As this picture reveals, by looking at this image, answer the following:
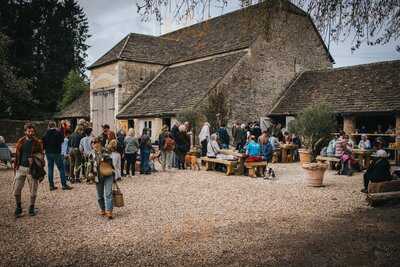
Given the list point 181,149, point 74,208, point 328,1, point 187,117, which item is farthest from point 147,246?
point 187,117

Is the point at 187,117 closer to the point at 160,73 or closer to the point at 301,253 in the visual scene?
the point at 160,73

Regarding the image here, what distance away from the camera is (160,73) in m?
27.7

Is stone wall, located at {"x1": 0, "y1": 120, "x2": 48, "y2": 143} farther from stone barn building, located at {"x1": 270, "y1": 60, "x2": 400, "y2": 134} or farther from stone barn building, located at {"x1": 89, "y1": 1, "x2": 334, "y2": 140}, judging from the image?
stone barn building, located at {"x1": 270, "y1": 60, "x2": 400, "y2": 134}

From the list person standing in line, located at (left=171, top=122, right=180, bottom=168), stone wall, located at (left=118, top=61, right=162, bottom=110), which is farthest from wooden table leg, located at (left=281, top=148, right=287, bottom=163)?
stone wall, located at (left=118, top=61, right=162, bottom=110)

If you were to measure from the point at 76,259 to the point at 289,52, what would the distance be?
2245 cm

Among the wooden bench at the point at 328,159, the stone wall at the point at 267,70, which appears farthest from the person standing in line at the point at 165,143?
the stone wall at the point at 267,70

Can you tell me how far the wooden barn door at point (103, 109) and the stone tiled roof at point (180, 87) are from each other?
1506 mm

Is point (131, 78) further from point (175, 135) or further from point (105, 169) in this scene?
point (105, 169)

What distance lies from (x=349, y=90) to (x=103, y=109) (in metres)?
17.3

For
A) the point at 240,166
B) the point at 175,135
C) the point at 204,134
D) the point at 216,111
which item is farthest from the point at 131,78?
the point at 240,166

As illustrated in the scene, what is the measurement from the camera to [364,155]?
551 inches

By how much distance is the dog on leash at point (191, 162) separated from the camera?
577 inches

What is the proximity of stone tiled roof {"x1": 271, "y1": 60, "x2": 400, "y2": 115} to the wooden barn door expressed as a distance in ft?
38.4

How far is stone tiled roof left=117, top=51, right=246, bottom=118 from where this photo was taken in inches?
842
